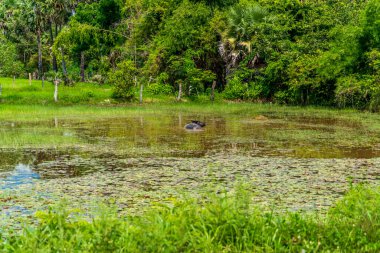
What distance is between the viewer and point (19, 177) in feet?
35.6

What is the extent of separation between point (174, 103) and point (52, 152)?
20.0 metres

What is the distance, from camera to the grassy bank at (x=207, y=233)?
5.19m

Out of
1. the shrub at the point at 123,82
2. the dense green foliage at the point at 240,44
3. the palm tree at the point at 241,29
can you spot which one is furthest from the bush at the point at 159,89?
the palm tree at the point at 241,29

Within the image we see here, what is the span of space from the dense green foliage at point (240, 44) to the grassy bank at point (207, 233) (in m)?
24.7

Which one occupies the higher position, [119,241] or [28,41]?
[28,41]

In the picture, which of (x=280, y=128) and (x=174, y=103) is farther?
(x=174, y=103)

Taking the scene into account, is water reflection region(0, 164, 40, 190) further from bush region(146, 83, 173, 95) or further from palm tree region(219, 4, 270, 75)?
palm tree region(219, 4, 270, 75)

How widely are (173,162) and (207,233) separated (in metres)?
7.34

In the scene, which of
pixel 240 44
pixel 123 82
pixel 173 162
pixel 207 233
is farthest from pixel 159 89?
pixel 207 233

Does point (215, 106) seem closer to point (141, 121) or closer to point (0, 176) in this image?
point (141, 121)

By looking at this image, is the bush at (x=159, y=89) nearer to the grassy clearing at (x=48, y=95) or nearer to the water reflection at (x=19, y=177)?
the grassy clearing at (x=48, y=95)

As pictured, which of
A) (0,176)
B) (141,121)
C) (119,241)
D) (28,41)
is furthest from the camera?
(28,41)

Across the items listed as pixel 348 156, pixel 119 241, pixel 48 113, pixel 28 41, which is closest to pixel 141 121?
pixel 48 113

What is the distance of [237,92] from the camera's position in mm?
36719
